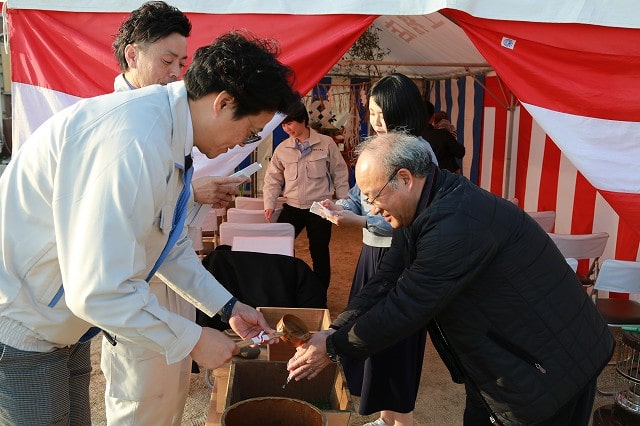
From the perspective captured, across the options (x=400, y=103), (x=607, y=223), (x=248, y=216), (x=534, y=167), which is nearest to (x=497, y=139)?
(x=534, y=167)

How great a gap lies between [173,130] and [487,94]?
6372 mm

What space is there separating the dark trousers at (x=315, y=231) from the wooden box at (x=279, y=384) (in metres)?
2.69

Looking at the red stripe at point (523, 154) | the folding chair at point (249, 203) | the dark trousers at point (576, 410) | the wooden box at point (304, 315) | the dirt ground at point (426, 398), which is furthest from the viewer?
the red stripe at point (523, 154)

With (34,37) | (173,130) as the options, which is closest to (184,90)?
(173,130)

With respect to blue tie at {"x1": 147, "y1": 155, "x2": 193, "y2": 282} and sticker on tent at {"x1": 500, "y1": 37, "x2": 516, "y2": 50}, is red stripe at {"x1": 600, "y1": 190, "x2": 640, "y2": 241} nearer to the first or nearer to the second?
sticker on tent at {"x1": 500, "y1": 37, "x2": 516, "y2": 50}

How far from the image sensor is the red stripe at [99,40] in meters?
3.01

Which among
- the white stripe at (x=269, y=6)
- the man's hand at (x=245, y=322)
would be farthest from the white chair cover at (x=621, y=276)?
the man's hand at (x=245, y=322)

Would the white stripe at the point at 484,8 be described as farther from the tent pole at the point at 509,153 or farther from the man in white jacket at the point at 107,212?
the tent pole at the point at 509,153

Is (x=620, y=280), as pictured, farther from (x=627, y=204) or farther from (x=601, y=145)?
(x=601, y=145)

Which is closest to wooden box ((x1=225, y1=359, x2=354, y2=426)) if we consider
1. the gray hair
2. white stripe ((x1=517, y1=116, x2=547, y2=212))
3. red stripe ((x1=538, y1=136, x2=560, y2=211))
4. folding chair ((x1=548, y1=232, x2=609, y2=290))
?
the gray hair

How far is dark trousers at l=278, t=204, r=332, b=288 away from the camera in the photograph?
4719 mm

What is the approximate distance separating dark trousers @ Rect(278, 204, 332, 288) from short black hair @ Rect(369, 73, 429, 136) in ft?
7.88

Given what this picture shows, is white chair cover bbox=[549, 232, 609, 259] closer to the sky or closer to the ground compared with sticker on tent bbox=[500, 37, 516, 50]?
closer to the ground

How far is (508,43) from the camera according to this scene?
301 centimetres
